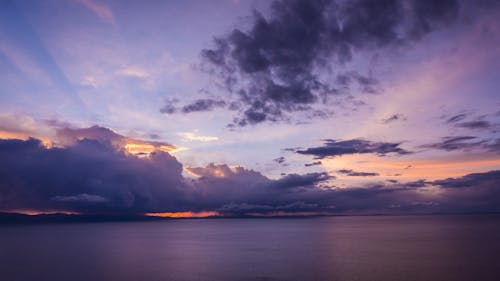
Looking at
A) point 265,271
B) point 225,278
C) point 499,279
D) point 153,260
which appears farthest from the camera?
point 153,260

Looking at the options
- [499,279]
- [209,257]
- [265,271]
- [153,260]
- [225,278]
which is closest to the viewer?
[499,279]

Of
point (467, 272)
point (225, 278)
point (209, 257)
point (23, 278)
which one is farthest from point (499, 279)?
point (23, 278)

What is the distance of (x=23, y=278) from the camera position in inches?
2977

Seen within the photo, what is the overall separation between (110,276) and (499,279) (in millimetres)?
74543

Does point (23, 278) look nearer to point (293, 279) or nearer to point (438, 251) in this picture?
point (293, 279)

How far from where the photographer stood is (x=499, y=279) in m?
65.8

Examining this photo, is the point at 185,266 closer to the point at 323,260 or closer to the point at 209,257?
the point at 209,257

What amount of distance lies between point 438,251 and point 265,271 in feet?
203

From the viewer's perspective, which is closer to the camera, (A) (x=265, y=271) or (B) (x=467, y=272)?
(B) (x=467, y=272)

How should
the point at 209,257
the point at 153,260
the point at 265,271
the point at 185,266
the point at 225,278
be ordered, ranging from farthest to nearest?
the point at 209,257
the point at 153,260
the point at 185,266
the point at 265,271
the point at 225,278

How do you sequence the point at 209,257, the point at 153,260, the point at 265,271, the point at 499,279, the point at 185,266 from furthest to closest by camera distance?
the point at 209,257 < the point at 153,260 < the point at 185,266 < the point at 265,271 < the point at 499,279

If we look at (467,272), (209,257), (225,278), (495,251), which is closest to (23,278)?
(225,278)

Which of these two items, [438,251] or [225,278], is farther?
[438,251]

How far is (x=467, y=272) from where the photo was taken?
7438cm
